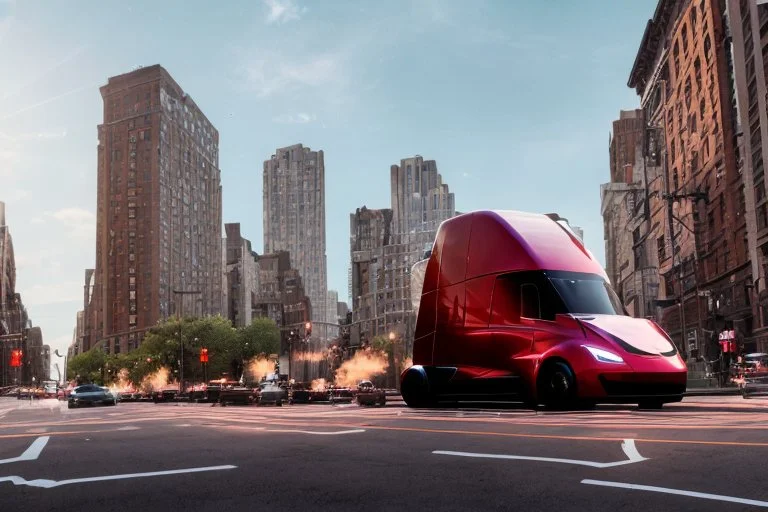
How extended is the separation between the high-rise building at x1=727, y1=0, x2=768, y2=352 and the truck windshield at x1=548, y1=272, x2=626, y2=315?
45839 millimetres

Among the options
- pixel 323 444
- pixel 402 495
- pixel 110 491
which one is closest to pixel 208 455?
pixel 323 444

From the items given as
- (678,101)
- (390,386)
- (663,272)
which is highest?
(678,101)

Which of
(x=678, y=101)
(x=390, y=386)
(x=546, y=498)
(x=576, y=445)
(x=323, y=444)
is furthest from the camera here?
(x=390, y=386)

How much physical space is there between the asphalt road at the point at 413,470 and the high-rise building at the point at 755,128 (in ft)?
156

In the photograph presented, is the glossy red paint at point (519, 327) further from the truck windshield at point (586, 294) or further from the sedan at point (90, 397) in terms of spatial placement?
the sedan at point (90, 397)

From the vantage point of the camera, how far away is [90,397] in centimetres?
4991

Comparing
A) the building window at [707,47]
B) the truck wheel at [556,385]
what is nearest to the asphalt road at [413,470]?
the truck wheel at [556,385]

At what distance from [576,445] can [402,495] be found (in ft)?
13.6

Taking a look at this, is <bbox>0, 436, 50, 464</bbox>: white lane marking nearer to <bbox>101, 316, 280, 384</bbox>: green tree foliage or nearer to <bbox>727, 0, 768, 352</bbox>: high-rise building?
<bbox>727, 0, 768, 352</bbox>: high-rise building

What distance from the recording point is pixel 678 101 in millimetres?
83000

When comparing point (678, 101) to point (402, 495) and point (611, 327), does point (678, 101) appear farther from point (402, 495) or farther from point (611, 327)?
point (402, 495)

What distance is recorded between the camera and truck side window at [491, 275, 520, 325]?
14.1 metres

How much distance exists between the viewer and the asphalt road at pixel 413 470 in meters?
6.42

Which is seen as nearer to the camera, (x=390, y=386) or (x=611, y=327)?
(x=611, y=327)
